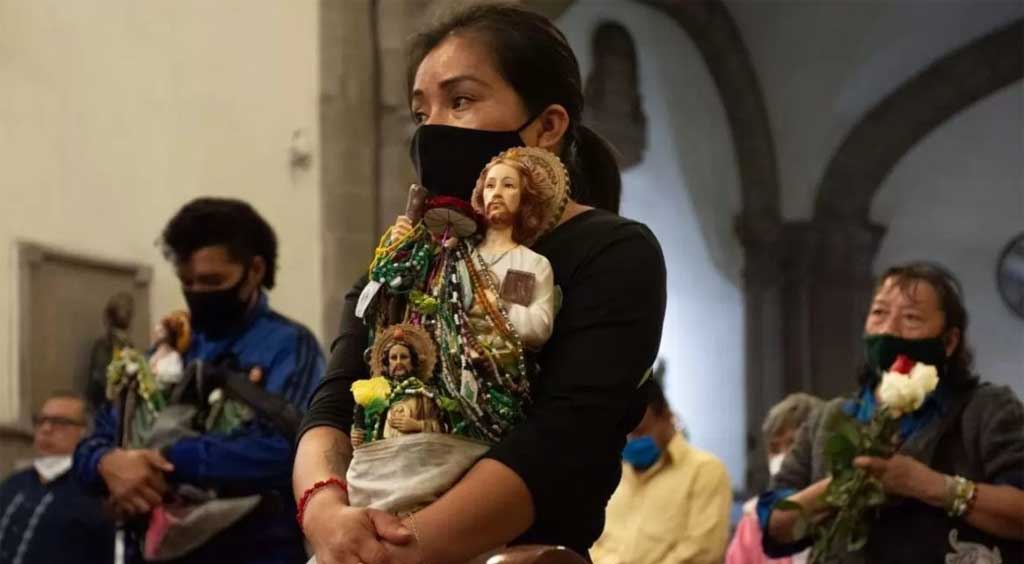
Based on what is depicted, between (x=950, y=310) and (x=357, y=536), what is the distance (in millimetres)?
2911

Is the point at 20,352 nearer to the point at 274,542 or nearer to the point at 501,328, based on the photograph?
the point at 274,542

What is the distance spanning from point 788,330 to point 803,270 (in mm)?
629

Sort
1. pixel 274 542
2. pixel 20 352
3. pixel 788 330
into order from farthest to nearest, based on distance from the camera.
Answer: pixel 788 330, pixel 20 352, pixel 274 542

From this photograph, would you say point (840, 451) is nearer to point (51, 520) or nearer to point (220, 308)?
point (220, 308)

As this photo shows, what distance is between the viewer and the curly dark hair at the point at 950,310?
482cm

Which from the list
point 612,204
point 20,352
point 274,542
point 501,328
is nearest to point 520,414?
point 501,328

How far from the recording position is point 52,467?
23.1ft

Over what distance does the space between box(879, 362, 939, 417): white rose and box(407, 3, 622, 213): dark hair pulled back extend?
1.91 m

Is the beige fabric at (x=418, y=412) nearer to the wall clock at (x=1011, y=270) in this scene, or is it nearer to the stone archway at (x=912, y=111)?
the stone archway at (x=912, y=111)

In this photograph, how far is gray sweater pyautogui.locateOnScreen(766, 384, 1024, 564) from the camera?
4617 mm

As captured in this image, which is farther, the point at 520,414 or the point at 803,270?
the point at 803,270

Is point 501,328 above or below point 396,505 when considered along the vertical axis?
above

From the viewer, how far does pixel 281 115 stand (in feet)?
29.3

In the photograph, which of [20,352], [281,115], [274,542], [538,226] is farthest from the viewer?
[281,115]
